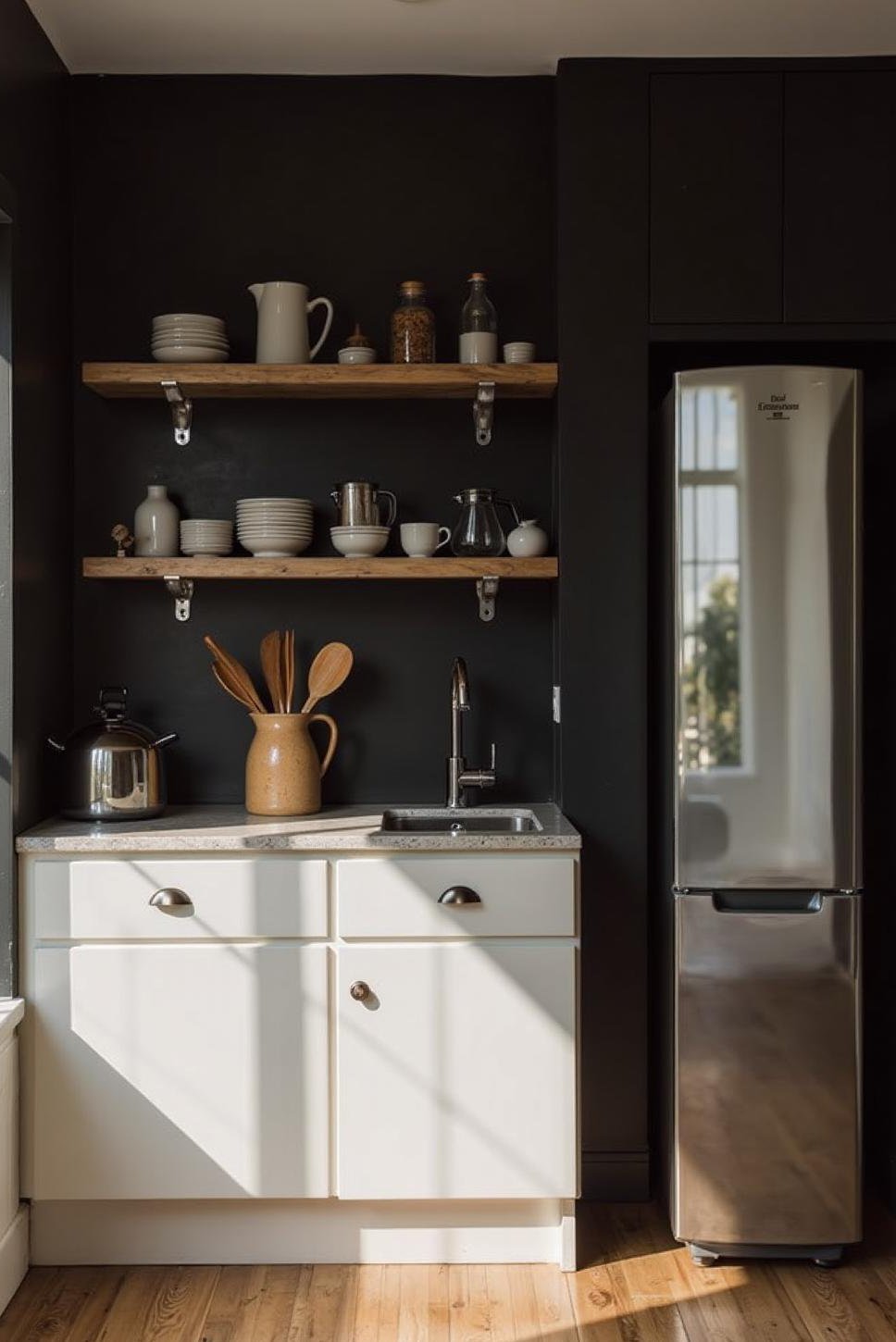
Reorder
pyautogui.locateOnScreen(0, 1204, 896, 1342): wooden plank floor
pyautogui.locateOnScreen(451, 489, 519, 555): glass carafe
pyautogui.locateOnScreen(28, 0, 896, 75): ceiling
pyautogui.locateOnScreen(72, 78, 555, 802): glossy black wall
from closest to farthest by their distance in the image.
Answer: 1. pyautogui.locateOnScreen(0, 1204, 896, 1342): wooden plank floor
2. pyautogui.locateOnScreen(28, 0, 896, 75): ceiling
3. pyautogui.locateOnScreen(451, 489, 519, 555): glass carafe
4. pyautogui.locateOnScreen(72, 78, 555, 802): glossy black wall

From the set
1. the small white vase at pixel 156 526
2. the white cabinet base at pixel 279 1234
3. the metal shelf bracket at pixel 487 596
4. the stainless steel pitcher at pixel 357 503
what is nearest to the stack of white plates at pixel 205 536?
the small white vase at pixel 156 526

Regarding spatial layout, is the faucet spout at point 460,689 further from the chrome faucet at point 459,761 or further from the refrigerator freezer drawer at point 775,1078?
the refrigerator freezer drawer at point 775,1078

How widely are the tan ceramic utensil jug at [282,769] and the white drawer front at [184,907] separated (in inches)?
12.6

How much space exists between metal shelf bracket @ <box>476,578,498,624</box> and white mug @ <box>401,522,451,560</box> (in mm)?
144

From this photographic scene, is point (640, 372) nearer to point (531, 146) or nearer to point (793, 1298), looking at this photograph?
point (531, 146)

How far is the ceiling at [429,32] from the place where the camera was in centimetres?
267

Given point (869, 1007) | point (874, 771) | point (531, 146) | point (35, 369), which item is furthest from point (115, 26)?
point (869, 1007)

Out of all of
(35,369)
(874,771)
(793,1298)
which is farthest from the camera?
(874,771)

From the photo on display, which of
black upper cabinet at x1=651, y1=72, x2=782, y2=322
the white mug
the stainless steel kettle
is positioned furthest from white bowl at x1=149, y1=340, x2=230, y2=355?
black upper cabinet at x1=651, y1=72, x2=782, y2=322

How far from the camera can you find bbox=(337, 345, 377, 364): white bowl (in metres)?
2.84

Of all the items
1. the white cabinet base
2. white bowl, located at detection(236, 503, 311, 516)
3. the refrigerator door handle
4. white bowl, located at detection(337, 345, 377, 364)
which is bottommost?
the white cabinet base

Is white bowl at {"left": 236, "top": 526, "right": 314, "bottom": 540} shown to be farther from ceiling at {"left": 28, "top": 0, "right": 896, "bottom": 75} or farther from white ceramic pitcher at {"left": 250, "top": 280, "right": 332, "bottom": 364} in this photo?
ceiling at {"left": 28, "top": 0, "right": 896, "bottom": 75}

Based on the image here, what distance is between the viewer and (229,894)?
8.30 feet

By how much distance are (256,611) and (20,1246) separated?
1.46 metres
